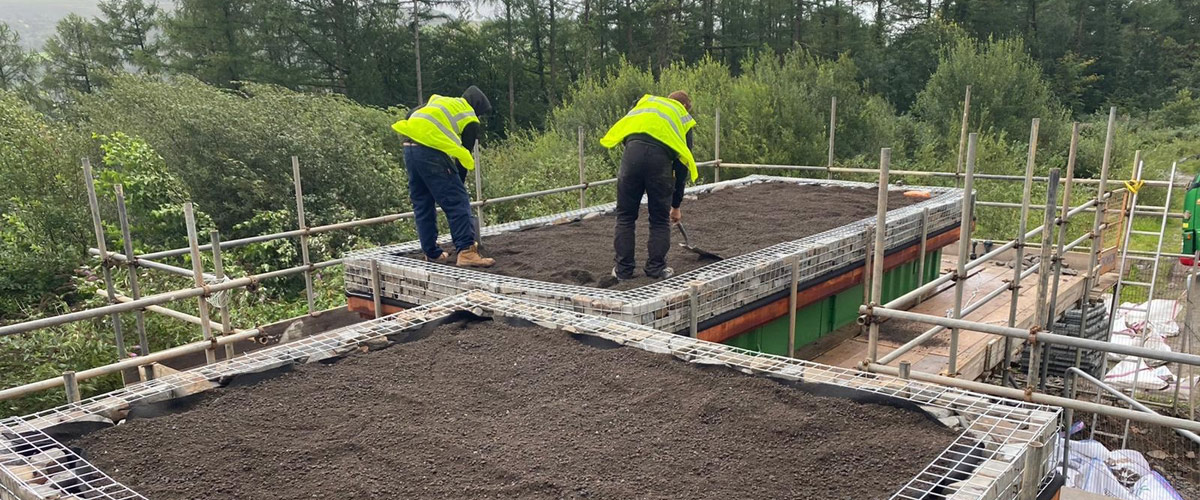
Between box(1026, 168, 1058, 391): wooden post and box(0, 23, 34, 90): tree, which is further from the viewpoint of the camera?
box(0, 23, 34, 90): tree

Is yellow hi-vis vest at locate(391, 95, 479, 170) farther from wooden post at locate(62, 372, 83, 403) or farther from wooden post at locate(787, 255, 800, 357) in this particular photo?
wooden post at locate(62, 372, 83, 403)

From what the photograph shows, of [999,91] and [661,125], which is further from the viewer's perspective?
[999,91]

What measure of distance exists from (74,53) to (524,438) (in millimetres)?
31081

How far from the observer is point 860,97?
1841cm

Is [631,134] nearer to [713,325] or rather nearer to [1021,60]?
[713,325]

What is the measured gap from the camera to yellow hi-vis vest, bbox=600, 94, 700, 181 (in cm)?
492

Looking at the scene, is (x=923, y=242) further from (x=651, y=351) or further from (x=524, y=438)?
(x=524, y=438)

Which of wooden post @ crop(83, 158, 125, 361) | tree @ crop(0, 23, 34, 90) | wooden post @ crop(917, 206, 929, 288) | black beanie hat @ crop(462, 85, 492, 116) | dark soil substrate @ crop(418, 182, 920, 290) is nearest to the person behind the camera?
wooden post @ crop(83, 158, 125, 361)

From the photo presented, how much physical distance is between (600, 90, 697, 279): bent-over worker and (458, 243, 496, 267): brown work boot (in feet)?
3.42

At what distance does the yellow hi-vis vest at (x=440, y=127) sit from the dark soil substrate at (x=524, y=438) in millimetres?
2364

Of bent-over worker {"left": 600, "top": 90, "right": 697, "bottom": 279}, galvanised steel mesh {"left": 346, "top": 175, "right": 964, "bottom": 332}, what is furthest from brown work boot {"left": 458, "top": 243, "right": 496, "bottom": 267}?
bent-over worker {"left": 600, "top": 90, "right": 697, "bottom": 279}

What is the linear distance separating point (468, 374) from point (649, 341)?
0.87 metres

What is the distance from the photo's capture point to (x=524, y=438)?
108 inches

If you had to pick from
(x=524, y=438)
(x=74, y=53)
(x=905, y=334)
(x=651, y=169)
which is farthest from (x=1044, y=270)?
(x=74, y=53)
